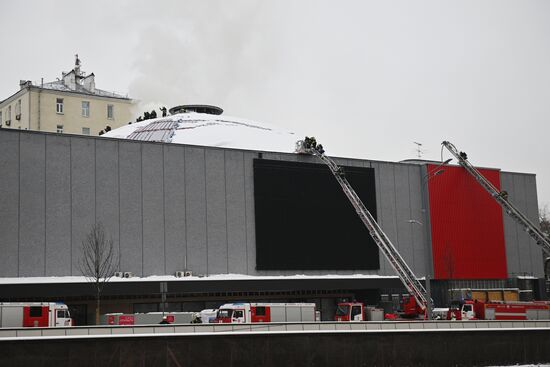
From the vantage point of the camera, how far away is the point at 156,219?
205 ft

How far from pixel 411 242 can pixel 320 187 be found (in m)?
11.2

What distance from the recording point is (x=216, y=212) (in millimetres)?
65750

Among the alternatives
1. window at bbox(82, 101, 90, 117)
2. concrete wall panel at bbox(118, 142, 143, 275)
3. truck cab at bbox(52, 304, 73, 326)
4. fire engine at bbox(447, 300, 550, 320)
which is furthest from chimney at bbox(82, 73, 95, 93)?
fire engine at bbox(447, 300, 550, 320)

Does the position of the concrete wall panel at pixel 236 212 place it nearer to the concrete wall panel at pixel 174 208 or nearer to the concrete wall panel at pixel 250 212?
the concrete wall panel at pixel 250 212

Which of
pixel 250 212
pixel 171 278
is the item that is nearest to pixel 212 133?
pixel 250 212

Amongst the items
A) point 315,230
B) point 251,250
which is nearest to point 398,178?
point 315,230

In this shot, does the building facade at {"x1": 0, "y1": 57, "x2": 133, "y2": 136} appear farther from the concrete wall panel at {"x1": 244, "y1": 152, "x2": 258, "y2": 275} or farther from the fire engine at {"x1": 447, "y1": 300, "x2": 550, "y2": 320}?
the fire engine at {"x1": 447, "y1": 300, "x2": 550, "y2": 320}

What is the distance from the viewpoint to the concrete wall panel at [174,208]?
206ft

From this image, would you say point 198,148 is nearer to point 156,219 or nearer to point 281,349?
point 156,219

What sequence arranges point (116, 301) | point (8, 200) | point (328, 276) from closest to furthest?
1. point (8, 200)
2. point (116, 301)
3. point (328, 276)

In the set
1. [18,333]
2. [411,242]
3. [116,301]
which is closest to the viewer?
[18,333]

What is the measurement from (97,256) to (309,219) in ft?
68.0

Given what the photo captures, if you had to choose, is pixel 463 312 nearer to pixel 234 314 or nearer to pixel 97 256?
pixel 234 314

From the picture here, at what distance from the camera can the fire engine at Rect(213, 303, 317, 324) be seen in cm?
5244
